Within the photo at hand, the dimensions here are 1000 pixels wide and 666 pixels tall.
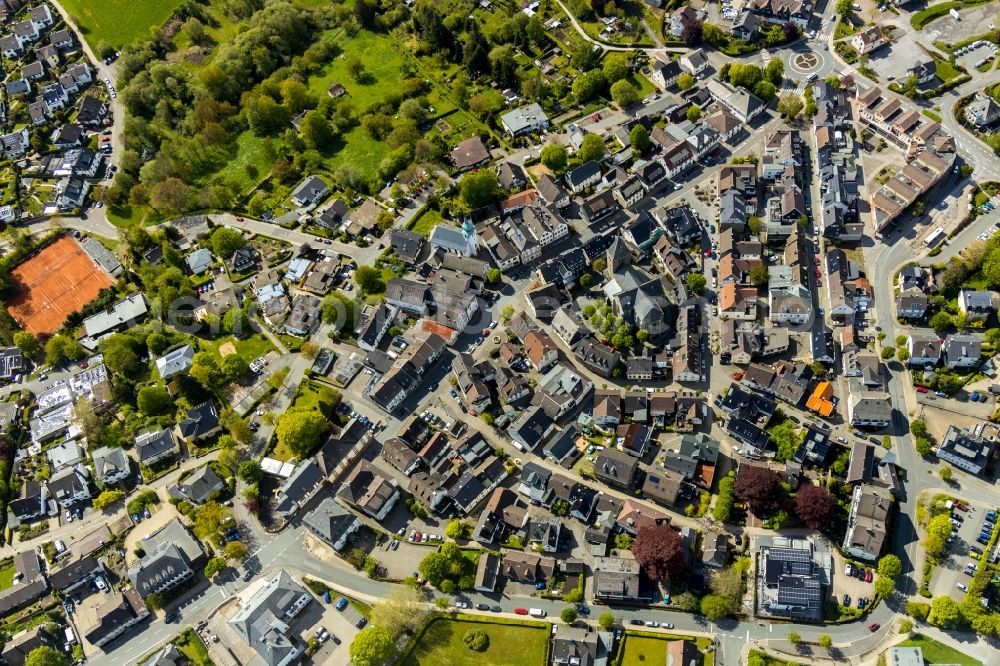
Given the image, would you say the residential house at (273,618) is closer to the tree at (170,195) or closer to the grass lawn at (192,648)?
the grass lawn at (192,648)

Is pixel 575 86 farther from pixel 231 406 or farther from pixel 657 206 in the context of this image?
pixel 231 406

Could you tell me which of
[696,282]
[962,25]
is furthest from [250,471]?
[962,25]

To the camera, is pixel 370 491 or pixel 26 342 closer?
pixel 370 491

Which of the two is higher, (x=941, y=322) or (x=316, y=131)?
(x=316, y=131)

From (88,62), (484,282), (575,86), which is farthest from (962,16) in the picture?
(88,62)

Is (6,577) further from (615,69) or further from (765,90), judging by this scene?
(765,90)

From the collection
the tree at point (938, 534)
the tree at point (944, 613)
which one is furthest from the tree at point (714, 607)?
the tree at point (938, 534)

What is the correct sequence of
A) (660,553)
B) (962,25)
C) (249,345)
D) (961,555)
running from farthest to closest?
(962,25) → (249,345) → (961,555) → (660,553)
